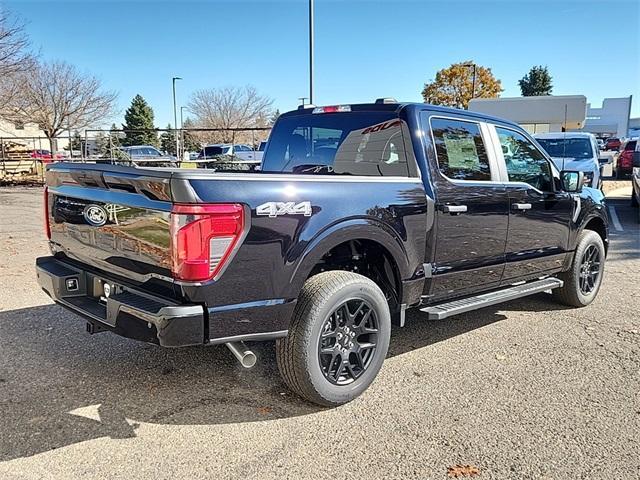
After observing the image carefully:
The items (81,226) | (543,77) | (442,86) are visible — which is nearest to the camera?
(81,226)

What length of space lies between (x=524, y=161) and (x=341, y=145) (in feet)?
5.84

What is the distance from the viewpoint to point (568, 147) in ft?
43.0

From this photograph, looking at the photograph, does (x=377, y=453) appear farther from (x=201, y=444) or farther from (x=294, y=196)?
(x=294, y=196)

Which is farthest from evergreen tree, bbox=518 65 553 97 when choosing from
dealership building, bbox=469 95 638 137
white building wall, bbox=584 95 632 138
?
dealership building, bbox=469 95 638 137

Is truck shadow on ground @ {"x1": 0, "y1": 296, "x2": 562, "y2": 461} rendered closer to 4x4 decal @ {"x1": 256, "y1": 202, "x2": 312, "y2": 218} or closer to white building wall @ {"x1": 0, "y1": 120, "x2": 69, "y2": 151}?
4x4 decal @ {"x1": 256, "y1": 202, "x2": 312, "y2": 218}

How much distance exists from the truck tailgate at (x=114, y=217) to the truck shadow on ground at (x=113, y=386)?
0.83m

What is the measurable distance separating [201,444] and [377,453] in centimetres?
95

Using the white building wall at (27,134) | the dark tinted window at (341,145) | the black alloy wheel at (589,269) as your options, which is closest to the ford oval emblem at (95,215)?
the dark tinted window at (341,145)

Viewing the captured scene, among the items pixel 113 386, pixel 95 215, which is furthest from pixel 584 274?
pixel 95 215

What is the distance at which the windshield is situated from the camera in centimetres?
1277

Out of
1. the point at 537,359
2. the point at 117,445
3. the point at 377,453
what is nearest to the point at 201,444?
the point at 117,445

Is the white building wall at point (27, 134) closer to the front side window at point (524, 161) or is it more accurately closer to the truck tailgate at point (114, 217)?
the truck tailgate at point (114, 217)

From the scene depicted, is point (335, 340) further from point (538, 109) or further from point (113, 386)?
point (538, 109)

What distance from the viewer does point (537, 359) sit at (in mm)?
4297
